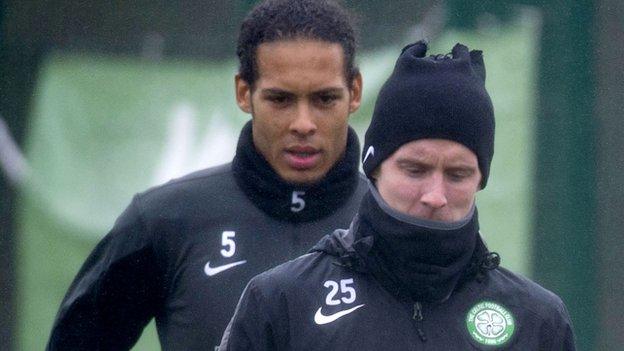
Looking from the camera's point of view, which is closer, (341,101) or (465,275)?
(465,275)

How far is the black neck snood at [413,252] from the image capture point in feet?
8.63

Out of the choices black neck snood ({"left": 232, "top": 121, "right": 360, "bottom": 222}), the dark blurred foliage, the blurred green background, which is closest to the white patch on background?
the blurred green background

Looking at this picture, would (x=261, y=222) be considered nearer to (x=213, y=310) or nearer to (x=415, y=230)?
(x=213, y=310)

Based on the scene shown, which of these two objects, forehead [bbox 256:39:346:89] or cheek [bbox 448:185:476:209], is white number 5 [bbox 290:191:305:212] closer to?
forehead [bbox 256:39:346:89]

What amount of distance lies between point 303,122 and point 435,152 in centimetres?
77

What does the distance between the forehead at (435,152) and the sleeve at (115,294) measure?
1.03m

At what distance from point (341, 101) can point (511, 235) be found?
3.13 m

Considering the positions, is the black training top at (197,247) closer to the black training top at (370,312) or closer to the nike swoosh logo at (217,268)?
the nike swoosh logo at (217,268)

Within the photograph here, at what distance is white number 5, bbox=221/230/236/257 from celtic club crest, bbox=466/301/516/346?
93 centimetres

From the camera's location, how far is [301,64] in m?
3.41

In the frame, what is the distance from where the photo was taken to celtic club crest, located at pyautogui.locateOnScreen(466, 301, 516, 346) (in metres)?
2.61

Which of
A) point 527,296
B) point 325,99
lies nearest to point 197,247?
point 325,99

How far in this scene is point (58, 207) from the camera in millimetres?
6059

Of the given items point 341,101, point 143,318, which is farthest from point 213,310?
point 341,101
